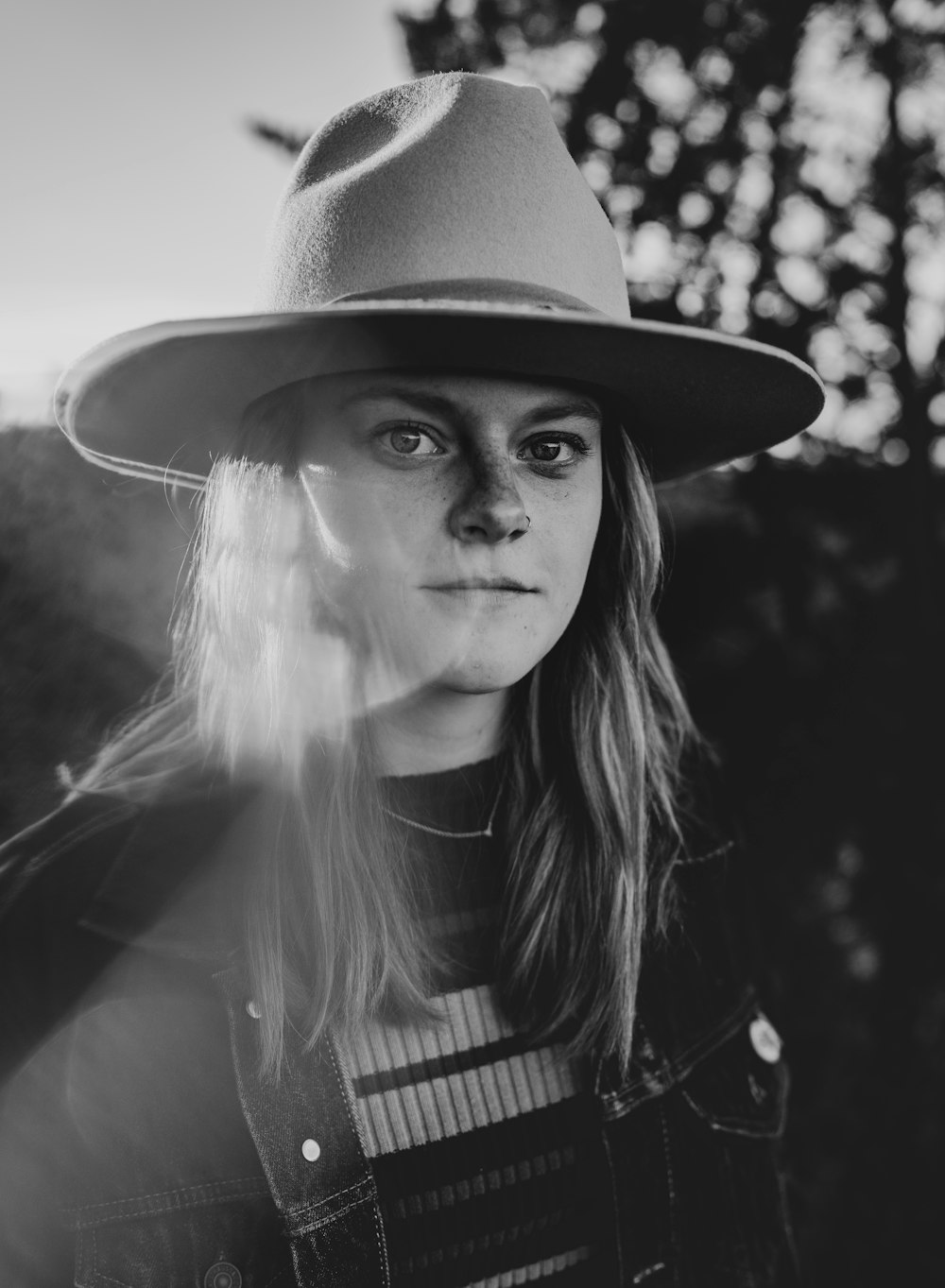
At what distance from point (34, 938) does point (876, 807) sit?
205 centimetres

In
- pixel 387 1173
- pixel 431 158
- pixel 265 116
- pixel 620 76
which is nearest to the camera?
pixel 431 158

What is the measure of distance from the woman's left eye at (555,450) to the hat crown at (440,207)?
0.19 metres

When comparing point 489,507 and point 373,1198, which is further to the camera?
point 373,1198

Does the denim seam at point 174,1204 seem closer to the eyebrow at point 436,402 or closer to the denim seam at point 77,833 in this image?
the denim seam at point 77,833

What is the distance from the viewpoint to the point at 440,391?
1337mm

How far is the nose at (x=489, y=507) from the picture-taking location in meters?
1.33

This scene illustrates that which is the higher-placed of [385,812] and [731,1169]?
[385,812]

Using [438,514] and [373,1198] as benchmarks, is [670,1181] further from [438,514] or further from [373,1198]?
[438,514]

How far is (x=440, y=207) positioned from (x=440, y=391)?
233mm

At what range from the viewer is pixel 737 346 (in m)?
1.40

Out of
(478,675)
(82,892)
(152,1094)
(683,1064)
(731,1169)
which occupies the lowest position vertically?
(731,1169)

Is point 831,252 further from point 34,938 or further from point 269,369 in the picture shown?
point 34,938

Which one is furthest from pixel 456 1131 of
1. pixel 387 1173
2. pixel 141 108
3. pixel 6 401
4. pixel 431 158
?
pixel 141 108

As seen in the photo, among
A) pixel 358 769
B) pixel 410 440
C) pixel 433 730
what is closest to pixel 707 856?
pixel 433 730
